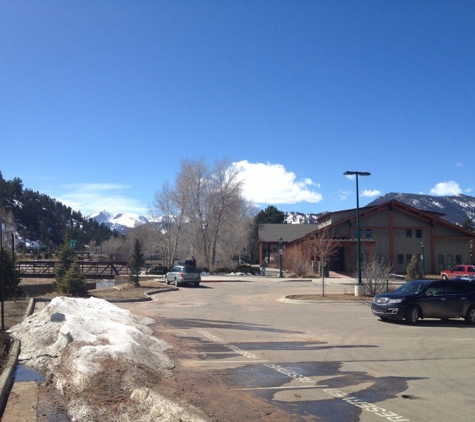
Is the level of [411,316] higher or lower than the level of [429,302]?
lower

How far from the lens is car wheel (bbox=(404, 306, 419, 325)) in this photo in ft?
56.3

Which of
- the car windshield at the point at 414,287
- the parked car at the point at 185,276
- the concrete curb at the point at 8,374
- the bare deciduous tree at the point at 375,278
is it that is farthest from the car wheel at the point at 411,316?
the parked car at the point at 185,276

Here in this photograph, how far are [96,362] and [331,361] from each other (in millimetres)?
5052

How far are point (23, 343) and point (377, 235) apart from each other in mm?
50974

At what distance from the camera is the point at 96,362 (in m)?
8.18

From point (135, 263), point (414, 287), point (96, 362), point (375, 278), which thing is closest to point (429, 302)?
point (414, 287)

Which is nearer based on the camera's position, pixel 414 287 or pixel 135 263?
pixel 414 287

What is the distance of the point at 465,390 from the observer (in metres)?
8.52

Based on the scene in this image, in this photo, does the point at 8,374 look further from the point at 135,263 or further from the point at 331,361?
the point at 135,263

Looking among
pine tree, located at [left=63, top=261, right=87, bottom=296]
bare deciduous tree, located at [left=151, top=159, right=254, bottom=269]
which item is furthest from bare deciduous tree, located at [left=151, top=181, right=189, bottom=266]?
pine tree, located at [left=63, top=261, right=87, bottom=296]

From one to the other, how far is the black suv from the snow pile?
900 centimetres

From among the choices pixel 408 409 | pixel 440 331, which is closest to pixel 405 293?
pixel 440 331

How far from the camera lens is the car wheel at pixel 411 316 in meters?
17.2

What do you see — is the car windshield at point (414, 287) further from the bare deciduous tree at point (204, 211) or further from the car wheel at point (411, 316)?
the bare deciduous tree at point (204, 211)
